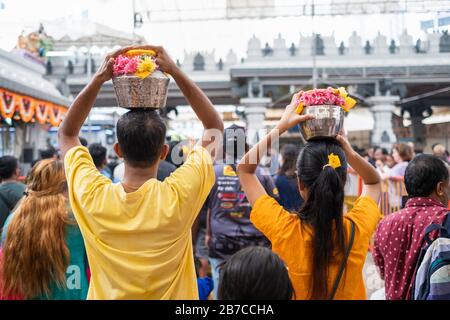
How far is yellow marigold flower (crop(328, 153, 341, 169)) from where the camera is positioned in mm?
2061

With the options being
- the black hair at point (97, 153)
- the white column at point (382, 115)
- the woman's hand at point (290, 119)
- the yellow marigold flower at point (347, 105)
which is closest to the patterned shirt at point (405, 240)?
the yellow marigold flower at point (347, 105)

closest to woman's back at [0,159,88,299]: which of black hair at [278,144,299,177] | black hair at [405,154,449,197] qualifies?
black hair at [405,154,449,197]

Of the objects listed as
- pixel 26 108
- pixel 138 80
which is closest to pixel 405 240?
pixel 138 80

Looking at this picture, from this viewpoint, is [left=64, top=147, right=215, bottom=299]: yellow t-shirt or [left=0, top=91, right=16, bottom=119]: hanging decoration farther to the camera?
[left=0, top=91, right=16, bottom=119]: hanging decoration

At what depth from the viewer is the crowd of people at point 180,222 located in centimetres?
183

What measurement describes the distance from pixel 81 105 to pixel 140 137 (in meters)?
0.34

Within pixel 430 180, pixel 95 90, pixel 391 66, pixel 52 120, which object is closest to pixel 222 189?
pixel 430 180

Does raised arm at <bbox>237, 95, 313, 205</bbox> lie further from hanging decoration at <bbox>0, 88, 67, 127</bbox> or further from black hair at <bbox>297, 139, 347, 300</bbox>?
hanging decoration at <bbox>0, 88, 67, 127</bbox>

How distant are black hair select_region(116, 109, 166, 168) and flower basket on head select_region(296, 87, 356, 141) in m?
0.73

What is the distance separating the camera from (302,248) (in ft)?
6.61

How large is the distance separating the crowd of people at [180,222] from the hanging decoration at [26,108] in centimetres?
718

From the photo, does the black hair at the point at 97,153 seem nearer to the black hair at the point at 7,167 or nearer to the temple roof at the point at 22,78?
the black hair at the point at 7,167

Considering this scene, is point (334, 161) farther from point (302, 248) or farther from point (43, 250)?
point (43, 250)
